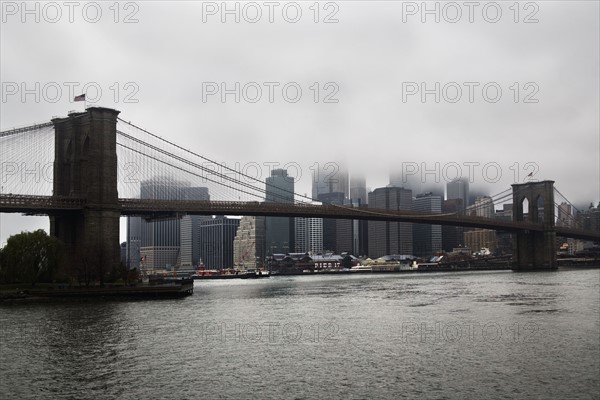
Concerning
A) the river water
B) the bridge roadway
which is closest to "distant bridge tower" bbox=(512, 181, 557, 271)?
the bridge roadway

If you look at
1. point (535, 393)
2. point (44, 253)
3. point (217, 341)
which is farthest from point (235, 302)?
point (535, 393)

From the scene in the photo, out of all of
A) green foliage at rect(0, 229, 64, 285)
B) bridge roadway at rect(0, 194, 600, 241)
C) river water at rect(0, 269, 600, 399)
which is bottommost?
river water at rect(0, 269, 600, 399)

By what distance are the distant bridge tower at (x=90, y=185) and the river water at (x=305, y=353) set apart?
23.8 meters

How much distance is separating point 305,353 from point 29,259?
40.0 m

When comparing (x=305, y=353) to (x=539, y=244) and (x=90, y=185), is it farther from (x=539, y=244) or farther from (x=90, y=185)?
(x=539, y=244)

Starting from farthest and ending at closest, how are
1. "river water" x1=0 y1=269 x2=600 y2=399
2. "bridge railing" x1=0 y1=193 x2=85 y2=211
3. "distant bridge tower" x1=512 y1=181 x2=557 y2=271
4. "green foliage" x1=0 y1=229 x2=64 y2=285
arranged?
"distant bridge tower" x1=512 y1=181 x2=557 y2=271
"bridge railing" x1=0 y1=193 x2=85 y2=211
"green foliage" x1=0 y1=229 x2=64 y2=285
"river water" x1=0 y1=269 x2=600 y2=399

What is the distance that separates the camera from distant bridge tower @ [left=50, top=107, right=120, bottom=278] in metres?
66.3

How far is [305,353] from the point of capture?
25.9 metres

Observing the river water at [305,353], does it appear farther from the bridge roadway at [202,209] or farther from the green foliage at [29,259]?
the bridge roadway at [202,209]

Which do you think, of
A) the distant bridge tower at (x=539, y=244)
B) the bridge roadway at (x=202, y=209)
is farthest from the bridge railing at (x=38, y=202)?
the distant bridge tower at (x=539, y=244)

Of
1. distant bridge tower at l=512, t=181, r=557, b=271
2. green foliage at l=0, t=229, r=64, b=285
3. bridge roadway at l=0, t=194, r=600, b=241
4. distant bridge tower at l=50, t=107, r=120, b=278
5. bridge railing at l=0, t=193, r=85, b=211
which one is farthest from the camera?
distant bridge tower at l=512, t=181, r=557, b=271

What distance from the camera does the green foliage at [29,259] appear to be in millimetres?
58000

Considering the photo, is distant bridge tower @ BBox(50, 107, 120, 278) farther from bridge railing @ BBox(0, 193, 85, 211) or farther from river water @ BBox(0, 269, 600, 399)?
river water @ BBox(0, 269, 600, 399)

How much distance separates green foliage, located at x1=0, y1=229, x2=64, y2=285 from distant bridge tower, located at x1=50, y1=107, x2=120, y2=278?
14.4ft
